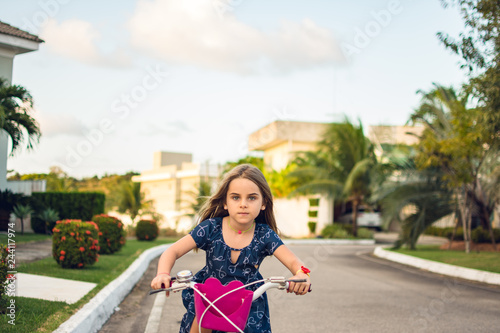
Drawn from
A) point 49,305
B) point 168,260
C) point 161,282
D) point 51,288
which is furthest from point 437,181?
point 161,282

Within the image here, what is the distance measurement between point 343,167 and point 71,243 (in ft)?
67.8

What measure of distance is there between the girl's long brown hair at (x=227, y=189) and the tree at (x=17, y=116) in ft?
39.5

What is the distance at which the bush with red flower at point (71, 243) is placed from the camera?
9953 mm

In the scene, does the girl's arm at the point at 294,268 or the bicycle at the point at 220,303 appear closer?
the bicycle at the point at 220,303

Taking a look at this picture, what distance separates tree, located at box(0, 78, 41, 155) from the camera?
14.2 meters

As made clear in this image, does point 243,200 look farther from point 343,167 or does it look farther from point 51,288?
point 343,167

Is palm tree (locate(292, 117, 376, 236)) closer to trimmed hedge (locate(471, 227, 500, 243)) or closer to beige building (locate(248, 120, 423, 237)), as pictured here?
beige building (locate(248, 120, 423, 237))

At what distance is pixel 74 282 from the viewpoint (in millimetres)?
8445

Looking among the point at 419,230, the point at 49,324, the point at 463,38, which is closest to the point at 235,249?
the point at 49,324

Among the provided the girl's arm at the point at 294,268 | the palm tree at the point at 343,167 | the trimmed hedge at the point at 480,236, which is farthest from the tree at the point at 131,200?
the girl's arm at the point at 294,268

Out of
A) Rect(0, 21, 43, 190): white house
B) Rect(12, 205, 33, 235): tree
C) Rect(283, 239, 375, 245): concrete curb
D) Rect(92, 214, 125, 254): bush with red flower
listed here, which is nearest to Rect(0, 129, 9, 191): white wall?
Rect(0, 21, 43, 190): white house

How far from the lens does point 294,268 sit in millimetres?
3164

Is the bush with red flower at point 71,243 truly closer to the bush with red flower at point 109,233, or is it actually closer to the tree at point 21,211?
the bush with red flower at point 109,233

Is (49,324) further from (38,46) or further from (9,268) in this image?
(38,46)
